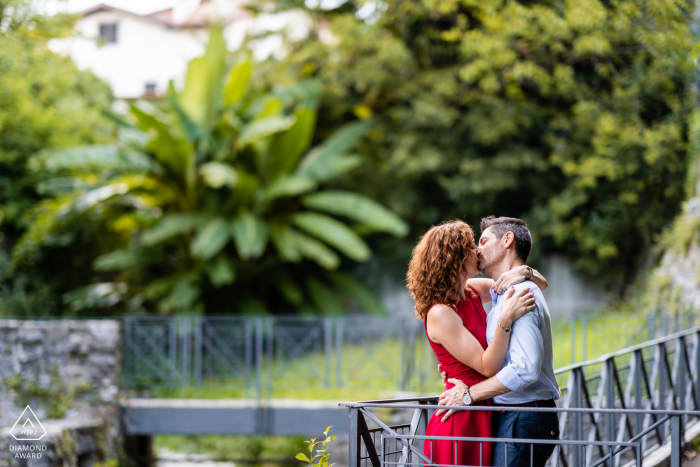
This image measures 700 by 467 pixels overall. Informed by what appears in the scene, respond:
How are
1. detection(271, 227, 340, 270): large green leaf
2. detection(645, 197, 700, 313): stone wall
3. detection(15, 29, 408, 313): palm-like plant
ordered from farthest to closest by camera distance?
detection(271, 227, 340, 270): large green leaf
detection(15, 29, 408, 313): palm-like plant
detection(645, 197, 700, 313): stone wall

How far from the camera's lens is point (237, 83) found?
1145 centimetres

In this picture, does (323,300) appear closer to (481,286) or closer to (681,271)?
(681,271)

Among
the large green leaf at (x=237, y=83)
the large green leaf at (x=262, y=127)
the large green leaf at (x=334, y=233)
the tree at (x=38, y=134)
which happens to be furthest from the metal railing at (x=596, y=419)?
the tree at (x=38, y=134)

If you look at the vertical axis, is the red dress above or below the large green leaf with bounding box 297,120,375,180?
below

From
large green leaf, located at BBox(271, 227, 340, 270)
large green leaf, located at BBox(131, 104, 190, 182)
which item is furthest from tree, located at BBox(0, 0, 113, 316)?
large green leaf, located at BBox(271, 227, 340, 270)

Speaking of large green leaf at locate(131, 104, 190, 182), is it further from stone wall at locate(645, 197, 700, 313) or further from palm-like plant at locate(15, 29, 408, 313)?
stone wall at locate(645, 197, 700, 313)

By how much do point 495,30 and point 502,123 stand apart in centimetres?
218

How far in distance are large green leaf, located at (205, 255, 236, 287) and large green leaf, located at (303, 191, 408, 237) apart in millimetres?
2163

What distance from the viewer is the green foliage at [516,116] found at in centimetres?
939

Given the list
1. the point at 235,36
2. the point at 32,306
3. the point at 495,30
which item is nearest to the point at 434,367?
the point at 495,30

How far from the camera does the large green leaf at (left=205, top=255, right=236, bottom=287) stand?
1042 cm

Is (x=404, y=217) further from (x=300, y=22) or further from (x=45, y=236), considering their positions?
(x=45, y=236)

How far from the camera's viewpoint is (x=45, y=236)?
38.7 ft

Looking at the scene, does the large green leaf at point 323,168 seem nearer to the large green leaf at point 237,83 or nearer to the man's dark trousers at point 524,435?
the large green leaf at point 237,83
